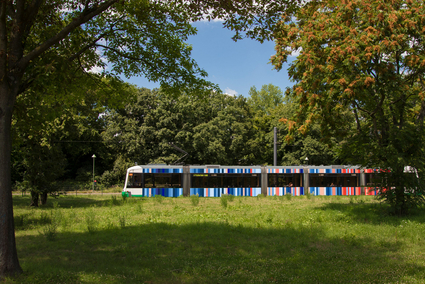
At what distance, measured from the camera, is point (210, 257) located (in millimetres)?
7590

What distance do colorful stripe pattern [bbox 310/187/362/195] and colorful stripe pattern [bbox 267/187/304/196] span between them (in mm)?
1098

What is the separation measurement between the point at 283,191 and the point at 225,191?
5.02 m

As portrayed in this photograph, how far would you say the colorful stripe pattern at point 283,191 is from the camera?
2631cm

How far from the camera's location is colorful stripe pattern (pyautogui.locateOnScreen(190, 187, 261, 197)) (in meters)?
24.9

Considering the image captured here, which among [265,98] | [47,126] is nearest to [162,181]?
[47,126]

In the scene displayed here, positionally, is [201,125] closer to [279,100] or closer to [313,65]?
[279,100]

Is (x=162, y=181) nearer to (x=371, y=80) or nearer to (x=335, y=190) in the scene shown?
(x=335, y=190)

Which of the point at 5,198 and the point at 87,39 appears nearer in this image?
the point at 5,198

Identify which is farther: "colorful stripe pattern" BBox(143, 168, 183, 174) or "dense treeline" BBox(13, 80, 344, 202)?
"dense treeline" BBox(13, 80, 344, 202)

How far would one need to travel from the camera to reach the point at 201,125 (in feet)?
130

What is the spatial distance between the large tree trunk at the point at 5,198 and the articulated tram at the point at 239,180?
717 inches

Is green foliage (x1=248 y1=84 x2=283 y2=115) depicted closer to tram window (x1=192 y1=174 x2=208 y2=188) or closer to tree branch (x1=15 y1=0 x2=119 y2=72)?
tram window (x1=192 y1=174 x2=208 y2=188)

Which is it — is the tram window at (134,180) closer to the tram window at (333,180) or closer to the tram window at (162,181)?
the tram window at (162,181)

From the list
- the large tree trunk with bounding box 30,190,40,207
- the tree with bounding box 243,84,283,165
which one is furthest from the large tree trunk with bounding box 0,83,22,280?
the tree with bounding box 243,84,283,165
